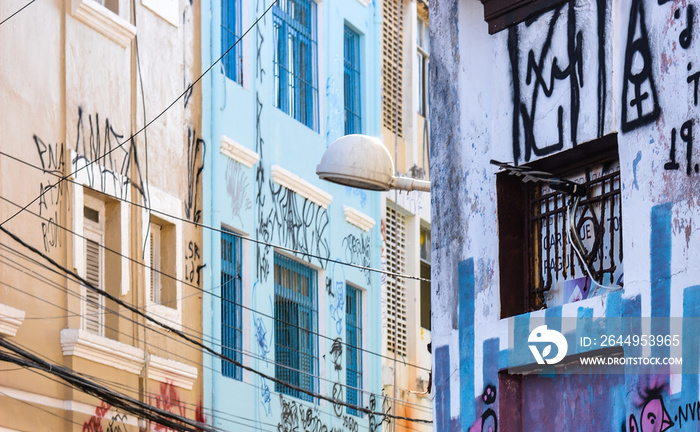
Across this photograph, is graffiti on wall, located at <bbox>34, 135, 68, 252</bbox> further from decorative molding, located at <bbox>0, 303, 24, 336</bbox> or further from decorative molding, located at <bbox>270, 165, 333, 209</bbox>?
decorative molding, located at <bbox>270, 165, 333, 209</bbox>

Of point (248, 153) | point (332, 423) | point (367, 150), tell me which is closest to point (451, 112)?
point (367, 150)

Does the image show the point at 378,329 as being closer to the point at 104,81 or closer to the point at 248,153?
the point at 248,153

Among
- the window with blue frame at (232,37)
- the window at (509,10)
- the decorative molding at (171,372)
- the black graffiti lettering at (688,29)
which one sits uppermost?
the window with blue frame at (232,37)

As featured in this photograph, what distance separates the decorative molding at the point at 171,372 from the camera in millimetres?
16844

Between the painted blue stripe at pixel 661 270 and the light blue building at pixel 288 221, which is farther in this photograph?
the light blue building at pixel 288 221

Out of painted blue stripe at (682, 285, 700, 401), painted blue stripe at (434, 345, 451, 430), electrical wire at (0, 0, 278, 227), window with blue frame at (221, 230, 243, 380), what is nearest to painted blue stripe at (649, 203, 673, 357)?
painted blue stripe at (682, 285, 700, 401)

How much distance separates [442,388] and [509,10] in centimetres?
315

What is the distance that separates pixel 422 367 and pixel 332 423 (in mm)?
2880

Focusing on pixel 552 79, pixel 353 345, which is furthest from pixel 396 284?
pixel 552 79

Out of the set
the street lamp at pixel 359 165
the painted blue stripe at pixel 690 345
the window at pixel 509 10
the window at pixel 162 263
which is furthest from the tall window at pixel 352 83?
the painted blue stripe at pixel 690 345

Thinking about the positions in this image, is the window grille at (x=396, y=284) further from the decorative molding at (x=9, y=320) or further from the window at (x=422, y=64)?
the decorative molding at (x=9, y=320)

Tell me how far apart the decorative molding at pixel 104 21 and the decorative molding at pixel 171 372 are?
143 inches

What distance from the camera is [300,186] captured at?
20625 millimetres

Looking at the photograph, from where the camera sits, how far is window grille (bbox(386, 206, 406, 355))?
23.4 m
